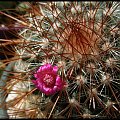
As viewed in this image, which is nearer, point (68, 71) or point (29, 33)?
point (68, 71)

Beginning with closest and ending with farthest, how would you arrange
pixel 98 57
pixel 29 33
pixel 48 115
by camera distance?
1. pixel 98 57
2. pixel 48 115
3. pixel 29 33

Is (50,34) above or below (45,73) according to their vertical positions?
above

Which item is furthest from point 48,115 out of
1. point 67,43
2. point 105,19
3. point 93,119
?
point 105,19

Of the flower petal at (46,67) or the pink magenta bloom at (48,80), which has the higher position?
the flower petal at (46,67)

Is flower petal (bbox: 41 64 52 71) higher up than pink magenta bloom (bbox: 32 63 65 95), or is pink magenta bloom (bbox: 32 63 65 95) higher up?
flower petal (bbox: 41 64 52 71)

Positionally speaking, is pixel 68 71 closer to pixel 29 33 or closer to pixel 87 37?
pixel 87 37

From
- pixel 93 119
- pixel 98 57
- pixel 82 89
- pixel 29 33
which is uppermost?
pixel 29 33
